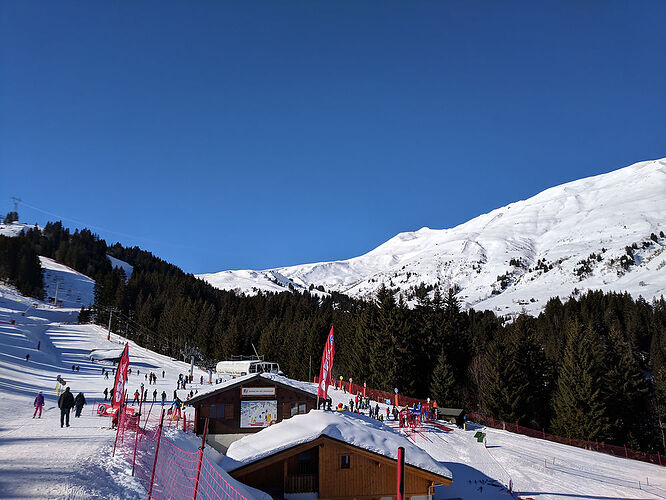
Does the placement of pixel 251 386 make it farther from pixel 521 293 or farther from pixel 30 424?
pixel 521 293

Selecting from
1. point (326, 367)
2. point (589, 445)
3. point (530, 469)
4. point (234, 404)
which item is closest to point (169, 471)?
point (326, 367)

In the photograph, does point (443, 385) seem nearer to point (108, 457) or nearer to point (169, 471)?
point (169, 471)

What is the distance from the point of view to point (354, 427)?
22406 millimetres

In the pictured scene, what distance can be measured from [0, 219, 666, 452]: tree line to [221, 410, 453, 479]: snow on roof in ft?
92.0

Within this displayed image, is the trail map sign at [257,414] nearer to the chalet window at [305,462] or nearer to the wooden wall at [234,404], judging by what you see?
the wooden wall at [234,404]

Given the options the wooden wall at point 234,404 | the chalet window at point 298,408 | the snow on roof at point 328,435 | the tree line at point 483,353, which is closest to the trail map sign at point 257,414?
the wooden wall at point 234,404

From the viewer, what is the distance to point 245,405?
29.2m

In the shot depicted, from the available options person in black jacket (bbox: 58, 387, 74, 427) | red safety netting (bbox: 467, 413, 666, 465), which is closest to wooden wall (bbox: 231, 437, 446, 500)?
person in black jacket (bbox: 58, 387, 74, 427)

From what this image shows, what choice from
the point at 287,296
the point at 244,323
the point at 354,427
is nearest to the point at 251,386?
the point at 354,427

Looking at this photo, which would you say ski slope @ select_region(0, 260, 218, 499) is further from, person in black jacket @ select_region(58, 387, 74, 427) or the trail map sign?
the trail map sign

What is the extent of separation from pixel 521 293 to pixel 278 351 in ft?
449

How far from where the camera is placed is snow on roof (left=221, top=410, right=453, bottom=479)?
2066cm

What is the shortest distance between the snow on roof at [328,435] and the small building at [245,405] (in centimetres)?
580

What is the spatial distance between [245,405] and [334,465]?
967 centimetres
